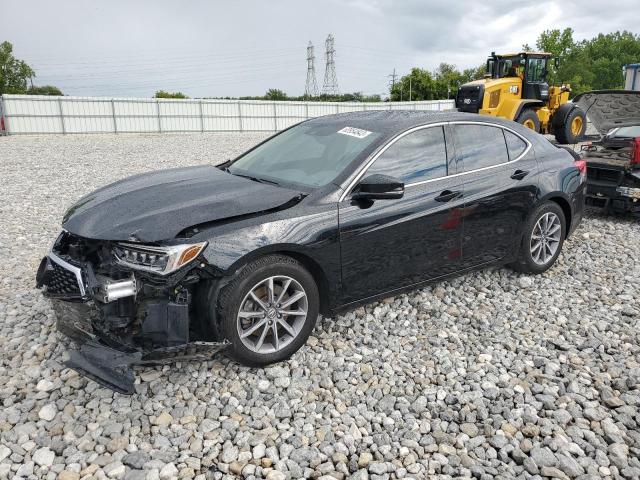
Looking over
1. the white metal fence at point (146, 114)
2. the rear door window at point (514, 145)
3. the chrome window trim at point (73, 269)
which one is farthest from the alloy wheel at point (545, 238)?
the white metal fence at point (146, 114)

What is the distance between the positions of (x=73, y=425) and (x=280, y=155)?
100 inches

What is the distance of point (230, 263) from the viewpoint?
307 centimetres

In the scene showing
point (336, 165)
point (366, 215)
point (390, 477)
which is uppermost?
point (336, 165)

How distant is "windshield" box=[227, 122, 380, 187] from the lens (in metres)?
3.84

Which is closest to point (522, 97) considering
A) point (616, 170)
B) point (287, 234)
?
point (616, 170)

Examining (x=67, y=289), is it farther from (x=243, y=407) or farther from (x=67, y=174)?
(x=67, y=174)

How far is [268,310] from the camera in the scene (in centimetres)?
330

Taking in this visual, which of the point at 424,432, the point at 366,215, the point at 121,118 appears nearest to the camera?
the point at 424,432

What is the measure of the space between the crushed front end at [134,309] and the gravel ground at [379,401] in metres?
0.33

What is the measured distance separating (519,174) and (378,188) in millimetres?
1855

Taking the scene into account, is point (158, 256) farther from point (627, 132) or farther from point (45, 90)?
point (45, 90)

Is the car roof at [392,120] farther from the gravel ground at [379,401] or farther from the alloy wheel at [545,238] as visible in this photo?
the gravel ground at [379,401]

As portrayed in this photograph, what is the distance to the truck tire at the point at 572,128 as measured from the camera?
15.8 metres

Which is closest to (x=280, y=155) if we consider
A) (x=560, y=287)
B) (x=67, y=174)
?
(x=560, y=287)
